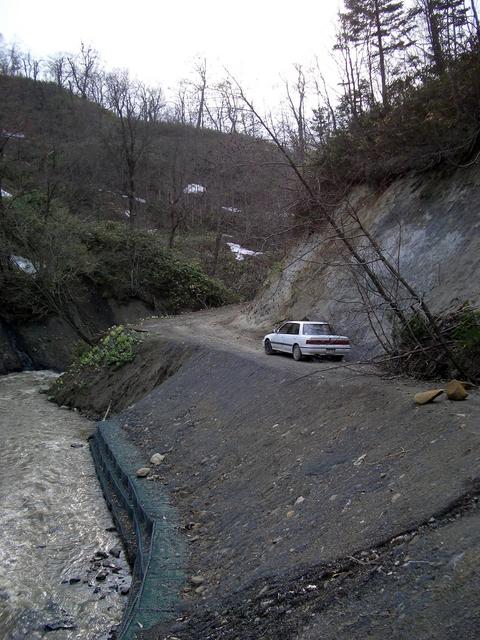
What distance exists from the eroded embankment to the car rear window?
4.79 metres

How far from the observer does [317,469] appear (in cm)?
721

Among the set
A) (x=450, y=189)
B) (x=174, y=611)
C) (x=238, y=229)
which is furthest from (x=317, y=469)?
(x=238, y=229)

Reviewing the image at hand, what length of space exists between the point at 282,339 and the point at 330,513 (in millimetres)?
11108

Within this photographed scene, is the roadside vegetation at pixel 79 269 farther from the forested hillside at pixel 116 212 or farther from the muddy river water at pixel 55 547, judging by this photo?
the muddy river water at pixel 55 547

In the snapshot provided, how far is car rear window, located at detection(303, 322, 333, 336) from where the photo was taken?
52.6 ft

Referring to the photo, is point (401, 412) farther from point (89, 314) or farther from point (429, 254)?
point (89, 314)

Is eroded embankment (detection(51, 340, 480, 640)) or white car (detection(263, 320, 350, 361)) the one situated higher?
white car (detection(263, 320, 350, 361))

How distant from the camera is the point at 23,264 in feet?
91.8

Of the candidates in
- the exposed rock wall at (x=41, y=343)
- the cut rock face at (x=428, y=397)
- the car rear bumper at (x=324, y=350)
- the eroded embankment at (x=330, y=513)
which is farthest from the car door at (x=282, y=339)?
the exposed rock wall at (x=41, y=343)

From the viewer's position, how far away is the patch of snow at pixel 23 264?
26703 mm

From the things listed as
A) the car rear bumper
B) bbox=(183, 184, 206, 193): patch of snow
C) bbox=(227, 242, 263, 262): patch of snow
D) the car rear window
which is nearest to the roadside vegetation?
bbox=(227, 242, 263, 262): patch of snow

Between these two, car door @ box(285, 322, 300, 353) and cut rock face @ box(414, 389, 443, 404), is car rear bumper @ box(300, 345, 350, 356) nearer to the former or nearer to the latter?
car door @ box(285, 322, 300, 353)

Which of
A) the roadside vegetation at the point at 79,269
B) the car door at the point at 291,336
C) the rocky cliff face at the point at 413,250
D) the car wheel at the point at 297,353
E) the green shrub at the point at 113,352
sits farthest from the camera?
the roadside vegetation at the point at 79,269

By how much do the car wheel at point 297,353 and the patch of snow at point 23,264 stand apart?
15240 millimetres
